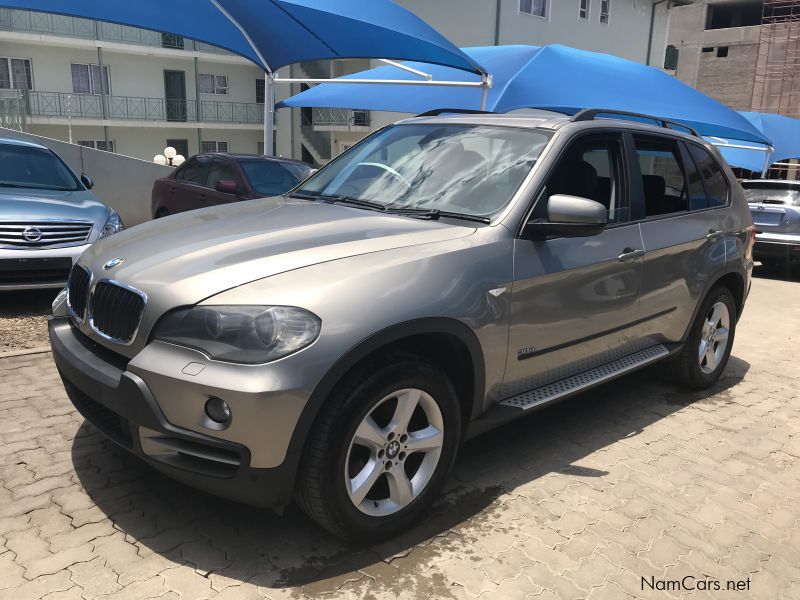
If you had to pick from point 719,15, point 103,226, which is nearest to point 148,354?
point 103,226

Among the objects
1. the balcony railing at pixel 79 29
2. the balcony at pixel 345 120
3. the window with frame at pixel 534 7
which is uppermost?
the window with frame at pixel 534 7

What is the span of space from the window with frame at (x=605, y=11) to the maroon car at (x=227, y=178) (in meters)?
22.1

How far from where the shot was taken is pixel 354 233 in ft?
9.62

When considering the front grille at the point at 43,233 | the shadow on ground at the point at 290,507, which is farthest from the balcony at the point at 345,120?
the shadow on ground at the point at 290,507

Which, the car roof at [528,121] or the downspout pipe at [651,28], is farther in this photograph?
the downspout pipe at [651,28]

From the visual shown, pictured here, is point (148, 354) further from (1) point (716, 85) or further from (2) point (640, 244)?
(1) point (716, 85)

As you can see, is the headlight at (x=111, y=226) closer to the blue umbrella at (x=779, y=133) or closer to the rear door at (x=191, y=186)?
the rear door at (x=191, y=186)

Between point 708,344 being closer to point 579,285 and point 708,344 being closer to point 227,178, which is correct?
point 579,285

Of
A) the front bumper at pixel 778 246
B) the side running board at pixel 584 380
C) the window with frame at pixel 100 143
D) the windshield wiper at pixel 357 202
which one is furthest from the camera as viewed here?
the window with frame at pixel 100 143

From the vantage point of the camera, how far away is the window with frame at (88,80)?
27250 mm

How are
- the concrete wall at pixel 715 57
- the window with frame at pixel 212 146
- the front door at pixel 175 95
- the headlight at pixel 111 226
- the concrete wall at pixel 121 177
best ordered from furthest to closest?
1. the concrete wall at pixel 715 57
2. the window with frame at pixel 212 146
3. the front door at pixel 175 95
4. the concrete wall at pixel 121 177
5. the headlight at pixel 111 226

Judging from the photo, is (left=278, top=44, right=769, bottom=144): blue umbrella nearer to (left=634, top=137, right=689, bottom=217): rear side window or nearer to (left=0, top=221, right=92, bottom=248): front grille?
(left=634, top=137, right=689, bottom=217): rear side window

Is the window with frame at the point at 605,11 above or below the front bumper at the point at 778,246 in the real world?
above

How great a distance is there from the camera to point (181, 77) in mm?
29125
